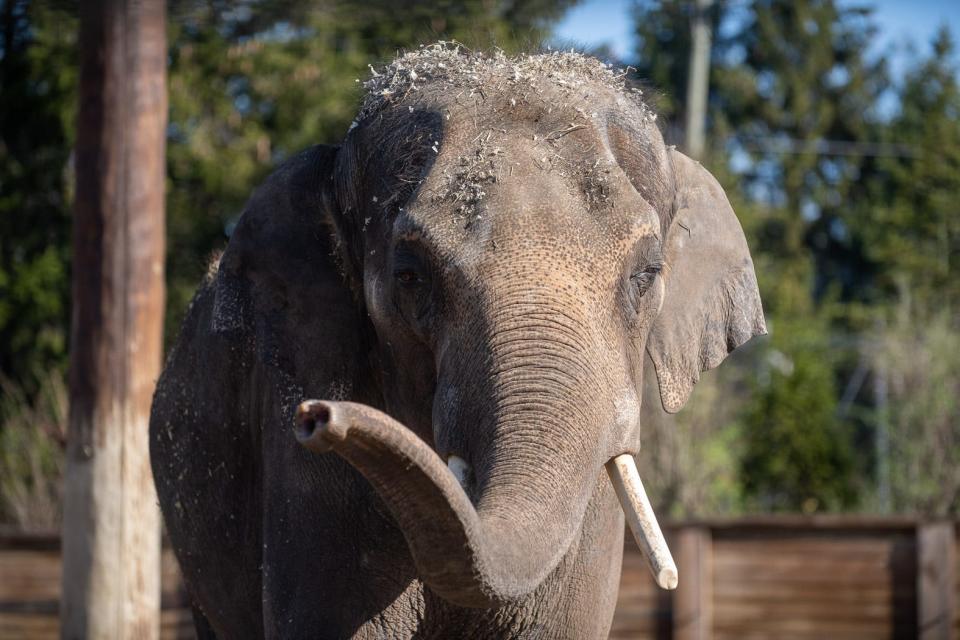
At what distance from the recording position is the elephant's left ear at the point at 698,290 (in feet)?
12.1

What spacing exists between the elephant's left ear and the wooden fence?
5384mm

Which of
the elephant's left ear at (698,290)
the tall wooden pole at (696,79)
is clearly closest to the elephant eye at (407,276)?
the elephant's left ear at (698,290)

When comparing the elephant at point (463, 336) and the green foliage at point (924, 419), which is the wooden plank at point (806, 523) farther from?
the elephant at point (463, 336)

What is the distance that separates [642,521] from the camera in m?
2.95

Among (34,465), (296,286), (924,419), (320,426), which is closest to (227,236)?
(34,465)

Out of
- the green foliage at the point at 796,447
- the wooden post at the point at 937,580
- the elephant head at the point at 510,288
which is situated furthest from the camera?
the green foliage at the point at 796,447

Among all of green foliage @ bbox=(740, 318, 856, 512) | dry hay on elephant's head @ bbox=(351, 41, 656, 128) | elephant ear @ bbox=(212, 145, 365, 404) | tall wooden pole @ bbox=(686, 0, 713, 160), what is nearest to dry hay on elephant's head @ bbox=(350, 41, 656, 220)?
dry hay on elephant's head @ bbox=(351, 41, 656, 128)

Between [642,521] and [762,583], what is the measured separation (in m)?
6.66

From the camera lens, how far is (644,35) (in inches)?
1264

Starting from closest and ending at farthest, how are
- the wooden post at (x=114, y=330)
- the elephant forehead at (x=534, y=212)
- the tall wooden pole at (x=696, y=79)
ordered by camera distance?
the elephant forehead at (x=534, y=212)
the wooden post at (x=114, y=330)
the tall wooden pole at (x=696, y=79)

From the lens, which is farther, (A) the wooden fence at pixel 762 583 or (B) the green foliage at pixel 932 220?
(B) the green foliage at pixel 932 220

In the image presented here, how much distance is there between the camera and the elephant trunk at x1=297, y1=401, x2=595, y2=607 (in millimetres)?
2211

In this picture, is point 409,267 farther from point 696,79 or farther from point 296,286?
point 696,79

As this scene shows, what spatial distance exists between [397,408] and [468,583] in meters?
1.07
